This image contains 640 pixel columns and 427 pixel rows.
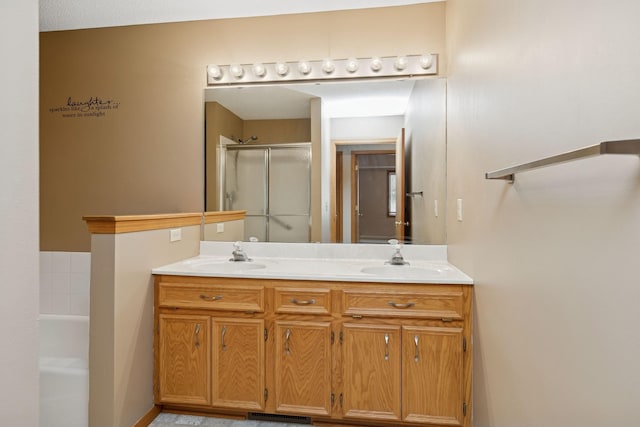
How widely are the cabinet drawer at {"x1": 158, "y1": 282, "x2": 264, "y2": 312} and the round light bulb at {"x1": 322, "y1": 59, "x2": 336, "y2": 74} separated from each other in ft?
5.10

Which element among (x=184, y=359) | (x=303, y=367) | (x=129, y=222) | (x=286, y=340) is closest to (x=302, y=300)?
(x=286, y=340)

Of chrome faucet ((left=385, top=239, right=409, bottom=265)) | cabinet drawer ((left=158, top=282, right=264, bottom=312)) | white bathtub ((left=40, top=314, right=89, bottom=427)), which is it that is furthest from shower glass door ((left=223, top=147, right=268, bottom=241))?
white bathtub ((left=40, top=314, right=89, bottom=427))

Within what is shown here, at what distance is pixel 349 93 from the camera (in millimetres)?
2461

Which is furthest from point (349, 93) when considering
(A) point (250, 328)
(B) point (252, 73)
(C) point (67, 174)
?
(C) point (67, 174)

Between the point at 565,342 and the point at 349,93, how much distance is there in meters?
2.00

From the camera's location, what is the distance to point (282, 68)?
249 centimetres

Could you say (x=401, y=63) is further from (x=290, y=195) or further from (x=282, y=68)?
(x=290, y=195)

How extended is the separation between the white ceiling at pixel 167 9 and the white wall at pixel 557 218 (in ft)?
3.99

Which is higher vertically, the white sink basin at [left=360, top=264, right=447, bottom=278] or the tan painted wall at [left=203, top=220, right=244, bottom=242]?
the tan painted wall at [left=203, top=220, right=244, bottom=242]

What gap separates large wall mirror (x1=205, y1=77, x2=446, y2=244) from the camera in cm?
238

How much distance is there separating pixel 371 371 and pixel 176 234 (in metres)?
1.49

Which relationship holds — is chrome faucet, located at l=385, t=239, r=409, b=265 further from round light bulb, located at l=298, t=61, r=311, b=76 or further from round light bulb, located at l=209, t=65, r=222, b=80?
round light bulb, located at l=209, t=65, r=222, b=80

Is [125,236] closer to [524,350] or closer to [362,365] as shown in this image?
[362,365]

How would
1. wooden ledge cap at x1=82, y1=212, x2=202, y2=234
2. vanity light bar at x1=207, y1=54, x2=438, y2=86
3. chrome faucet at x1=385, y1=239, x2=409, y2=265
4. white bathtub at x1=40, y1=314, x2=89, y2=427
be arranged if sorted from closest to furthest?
wooden ledge cap at x1=82, y1=212, x2=202, y2=234 → white bathtub at x1=40, y1=314, x2=89, y2=427 → chrome faucet at x1=385, y1=239, x2=409, y2=265 → vanity light bar at x1=207, y1=54, x2=438, y2=86
